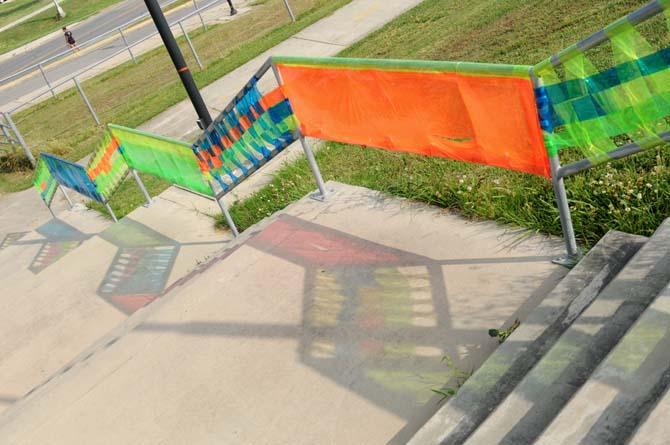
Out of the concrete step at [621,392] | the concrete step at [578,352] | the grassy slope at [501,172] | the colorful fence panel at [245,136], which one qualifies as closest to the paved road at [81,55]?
the grassy slope at [501,172]

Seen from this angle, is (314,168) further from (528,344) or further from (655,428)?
(655,428)

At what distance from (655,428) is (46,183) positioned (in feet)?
38.1

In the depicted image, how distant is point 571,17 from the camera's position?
31.5 ft

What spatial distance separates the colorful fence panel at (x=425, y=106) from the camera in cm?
405

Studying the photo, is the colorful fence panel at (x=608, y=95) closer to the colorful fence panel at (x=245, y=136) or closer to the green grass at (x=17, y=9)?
the colorful fence panel at (x=245, y=136)

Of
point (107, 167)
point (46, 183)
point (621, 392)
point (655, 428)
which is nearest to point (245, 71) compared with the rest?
point (46, 183)

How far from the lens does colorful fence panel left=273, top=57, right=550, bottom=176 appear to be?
405cm

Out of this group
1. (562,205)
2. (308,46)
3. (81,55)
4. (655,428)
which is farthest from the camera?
(81,55)

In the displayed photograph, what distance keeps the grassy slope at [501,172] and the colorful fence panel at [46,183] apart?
4985mm

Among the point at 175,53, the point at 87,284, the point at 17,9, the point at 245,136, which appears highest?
the point at 17,9

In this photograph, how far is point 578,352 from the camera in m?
3.29

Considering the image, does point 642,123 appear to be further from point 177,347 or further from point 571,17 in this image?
point 571,17


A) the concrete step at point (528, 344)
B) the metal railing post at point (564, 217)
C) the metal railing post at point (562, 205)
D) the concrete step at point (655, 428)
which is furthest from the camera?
the metal railing post at point (564, 217)

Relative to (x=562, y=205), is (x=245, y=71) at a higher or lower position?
lower
